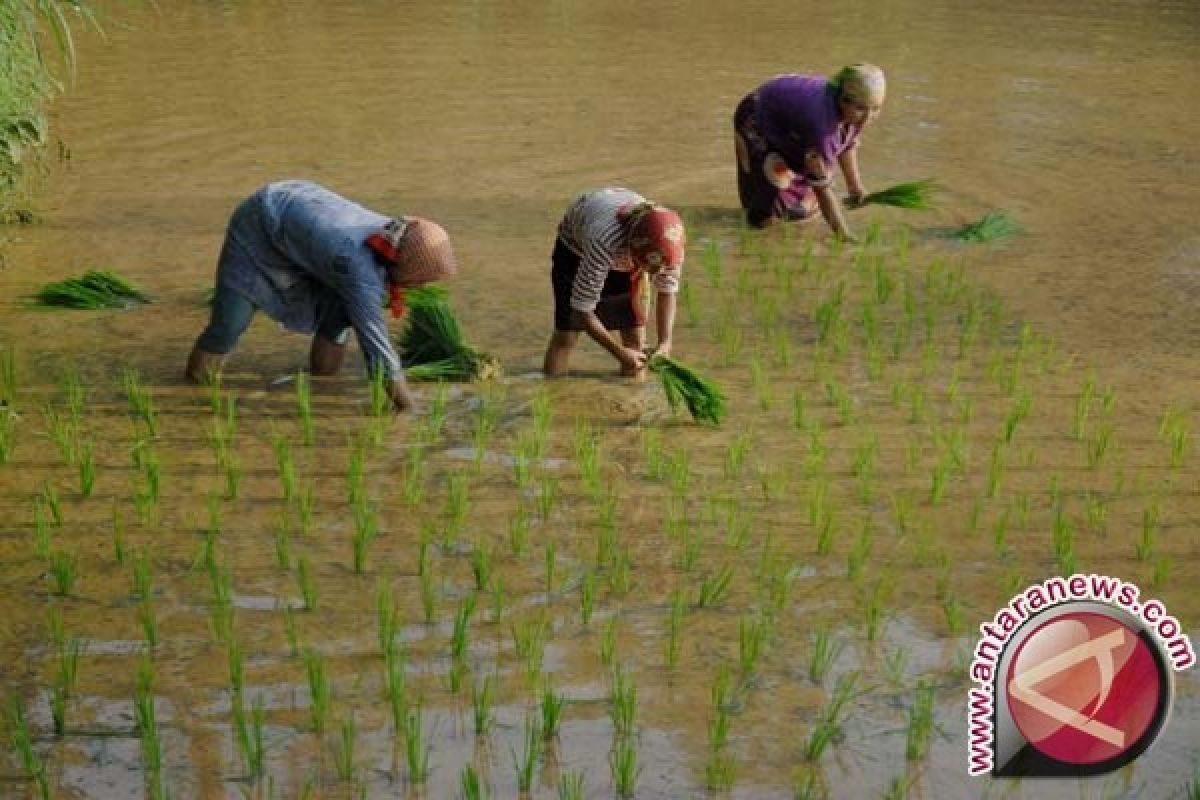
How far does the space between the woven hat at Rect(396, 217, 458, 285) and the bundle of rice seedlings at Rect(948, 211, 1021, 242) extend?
3.08 m

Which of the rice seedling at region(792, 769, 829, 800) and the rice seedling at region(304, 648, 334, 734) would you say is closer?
the rice seedling at region(792, 769, 829, 800)

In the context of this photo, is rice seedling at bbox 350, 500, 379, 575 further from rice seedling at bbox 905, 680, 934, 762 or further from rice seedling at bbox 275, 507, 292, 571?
rice seedling at bbox 905, 680, 934, 762

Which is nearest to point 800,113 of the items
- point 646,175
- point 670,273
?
point 646,175

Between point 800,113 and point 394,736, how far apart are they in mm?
4175

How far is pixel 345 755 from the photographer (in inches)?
140

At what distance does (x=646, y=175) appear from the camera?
8.34m

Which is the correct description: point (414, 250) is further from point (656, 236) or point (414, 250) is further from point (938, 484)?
point (938, 484)

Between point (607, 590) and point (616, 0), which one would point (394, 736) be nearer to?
point (607, 590)

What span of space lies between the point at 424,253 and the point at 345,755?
1.97 metres

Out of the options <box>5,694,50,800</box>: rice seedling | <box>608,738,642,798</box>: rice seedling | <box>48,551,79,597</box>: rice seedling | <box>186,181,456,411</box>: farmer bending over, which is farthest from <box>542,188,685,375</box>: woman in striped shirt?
<box>5,694,50,800</box>: rice seedling

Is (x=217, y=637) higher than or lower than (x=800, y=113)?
lower

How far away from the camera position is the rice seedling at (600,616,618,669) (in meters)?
4.00

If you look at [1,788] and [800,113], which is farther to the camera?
[800,113]

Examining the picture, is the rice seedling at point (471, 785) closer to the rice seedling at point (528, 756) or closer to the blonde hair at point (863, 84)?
the rice seedling at point (528, 756)
